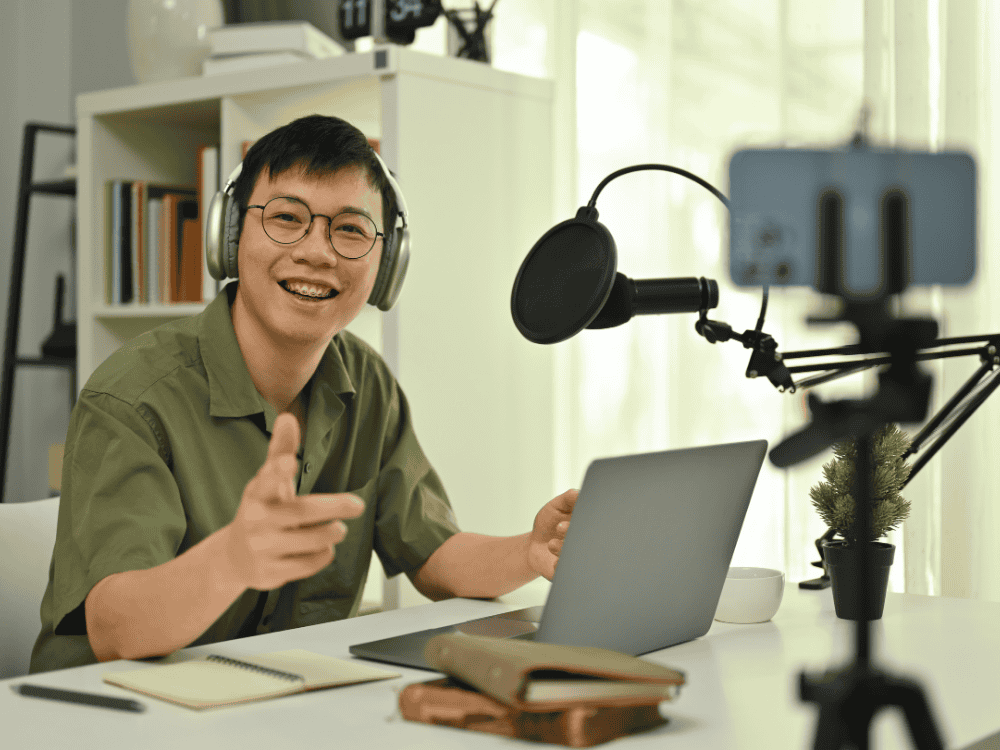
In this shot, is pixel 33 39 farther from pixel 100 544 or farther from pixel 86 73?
pixel 100 544

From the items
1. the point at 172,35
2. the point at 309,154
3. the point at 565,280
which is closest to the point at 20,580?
the point at 309,154

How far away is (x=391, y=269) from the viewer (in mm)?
1434

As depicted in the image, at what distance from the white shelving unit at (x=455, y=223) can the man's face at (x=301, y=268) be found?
577 millimetres

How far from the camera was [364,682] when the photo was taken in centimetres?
91

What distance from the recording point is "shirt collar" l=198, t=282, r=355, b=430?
1.27 metres

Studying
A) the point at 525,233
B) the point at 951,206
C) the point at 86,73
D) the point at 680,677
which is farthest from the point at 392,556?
the point at 86,73

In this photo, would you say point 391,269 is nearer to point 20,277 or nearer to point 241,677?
point 241,677

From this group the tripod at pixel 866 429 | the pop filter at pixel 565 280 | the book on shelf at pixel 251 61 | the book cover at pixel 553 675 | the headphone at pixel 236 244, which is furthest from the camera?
the book on shelf at pixel 251 61

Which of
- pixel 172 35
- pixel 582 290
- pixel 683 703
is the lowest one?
pixel 683 703

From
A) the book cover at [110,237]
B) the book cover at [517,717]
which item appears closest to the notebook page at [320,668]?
the book cover at [517,717]

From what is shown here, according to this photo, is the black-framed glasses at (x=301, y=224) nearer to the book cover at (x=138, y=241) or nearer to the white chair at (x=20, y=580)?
the white chair at (x=20, y=580)

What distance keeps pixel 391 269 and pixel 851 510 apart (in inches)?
26.1

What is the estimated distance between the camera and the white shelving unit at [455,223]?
196cm

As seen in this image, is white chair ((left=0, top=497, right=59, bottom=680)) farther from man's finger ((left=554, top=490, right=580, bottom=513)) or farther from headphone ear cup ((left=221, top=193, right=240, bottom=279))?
man's finger ((left=554, top=490, right=580, bottom=513))
